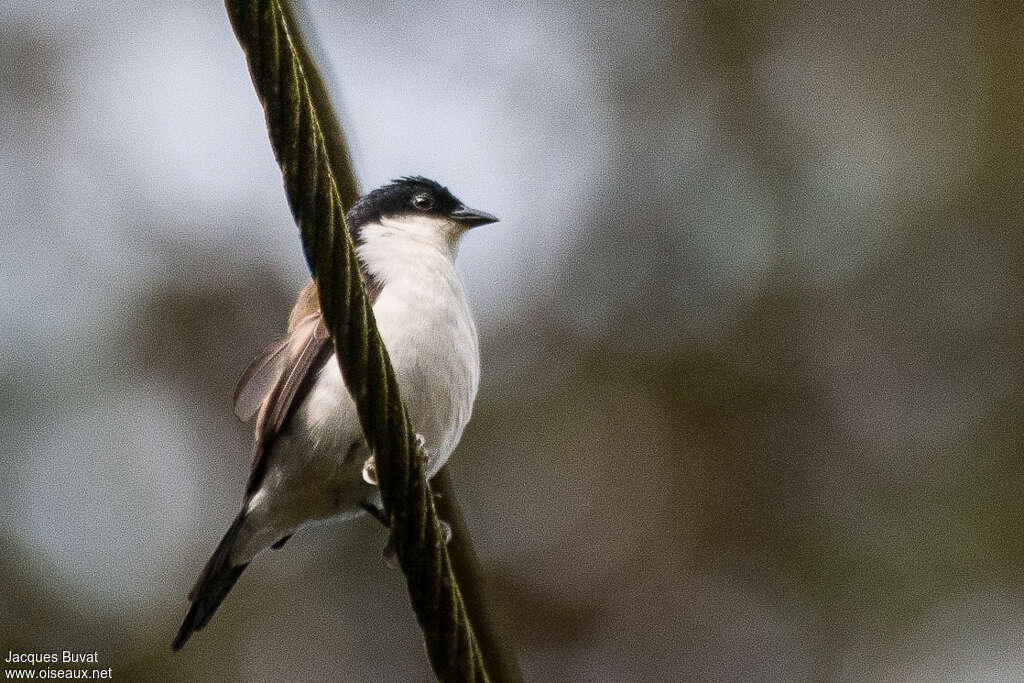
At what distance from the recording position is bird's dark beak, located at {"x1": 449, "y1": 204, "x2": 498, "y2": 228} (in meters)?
5.49

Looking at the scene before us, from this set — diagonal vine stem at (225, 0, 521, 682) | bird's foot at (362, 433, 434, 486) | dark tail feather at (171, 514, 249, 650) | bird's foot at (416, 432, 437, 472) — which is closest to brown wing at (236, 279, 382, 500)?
dark tail feather at (171, 514, 249, 650)

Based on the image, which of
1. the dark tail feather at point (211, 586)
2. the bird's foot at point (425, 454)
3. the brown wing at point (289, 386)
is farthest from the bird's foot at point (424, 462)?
the dark tail feather at point (211, 586)

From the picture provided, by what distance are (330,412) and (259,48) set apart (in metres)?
2.02

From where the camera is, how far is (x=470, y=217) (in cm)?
549

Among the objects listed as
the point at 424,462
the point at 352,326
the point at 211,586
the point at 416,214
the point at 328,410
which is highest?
the point at 352,326

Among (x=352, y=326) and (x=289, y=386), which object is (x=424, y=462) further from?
(x=352, y=326)

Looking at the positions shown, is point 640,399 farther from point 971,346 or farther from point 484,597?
point 484,597

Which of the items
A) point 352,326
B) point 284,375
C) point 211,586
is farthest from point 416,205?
point 352,326

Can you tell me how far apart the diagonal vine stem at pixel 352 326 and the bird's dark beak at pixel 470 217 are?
→ 2.66 metres

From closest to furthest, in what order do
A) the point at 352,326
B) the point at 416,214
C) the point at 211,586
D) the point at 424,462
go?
the point at 352,326 < the point at 424,462 < the point at 211,586 < the point at 416,214

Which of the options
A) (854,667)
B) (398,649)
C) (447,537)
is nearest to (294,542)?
(398,649)

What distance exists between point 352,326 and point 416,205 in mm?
2994

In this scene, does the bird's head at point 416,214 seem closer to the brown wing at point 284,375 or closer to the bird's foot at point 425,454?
the brown wing at point 284,375

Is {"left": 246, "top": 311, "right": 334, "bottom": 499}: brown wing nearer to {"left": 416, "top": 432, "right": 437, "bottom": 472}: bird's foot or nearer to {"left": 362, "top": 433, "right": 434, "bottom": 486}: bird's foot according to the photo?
{"left": 362, "top": 433, "right": 434, "bottom": 486}: bird's foot
